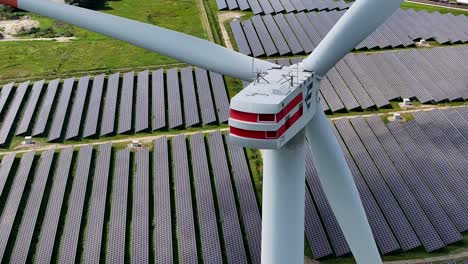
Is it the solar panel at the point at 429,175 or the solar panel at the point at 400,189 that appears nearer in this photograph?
the solar panel at the point at 400,189

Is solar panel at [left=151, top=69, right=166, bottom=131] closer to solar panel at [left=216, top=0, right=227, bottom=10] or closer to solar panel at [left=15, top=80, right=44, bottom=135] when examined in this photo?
solar panel at [left=15, top=80, right=44, bottom=135]

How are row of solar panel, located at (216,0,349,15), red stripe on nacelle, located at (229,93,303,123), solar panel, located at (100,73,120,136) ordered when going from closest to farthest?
1. red stripe on nacelle, located at (229,93,303,123)
2. solar panel, located at (100,73,120,136)
3. row of solar panel, located at (216,0,349,15)

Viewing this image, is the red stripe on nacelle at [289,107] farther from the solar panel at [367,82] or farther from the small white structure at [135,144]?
the solar panel at [367,82]

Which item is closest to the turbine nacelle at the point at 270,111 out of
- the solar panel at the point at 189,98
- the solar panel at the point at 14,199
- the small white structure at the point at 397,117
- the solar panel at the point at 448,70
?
the solar panel at the point at 14,199

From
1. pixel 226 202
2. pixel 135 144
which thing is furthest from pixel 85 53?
pixel 226 202

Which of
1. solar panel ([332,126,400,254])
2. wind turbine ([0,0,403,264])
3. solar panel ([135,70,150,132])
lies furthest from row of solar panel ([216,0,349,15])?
wind turbine ([0,0,403,264])

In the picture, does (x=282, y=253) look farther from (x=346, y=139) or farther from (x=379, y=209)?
(x=346, y=139)

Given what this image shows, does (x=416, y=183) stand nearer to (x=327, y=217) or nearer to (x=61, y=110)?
(x=327, y=217)
